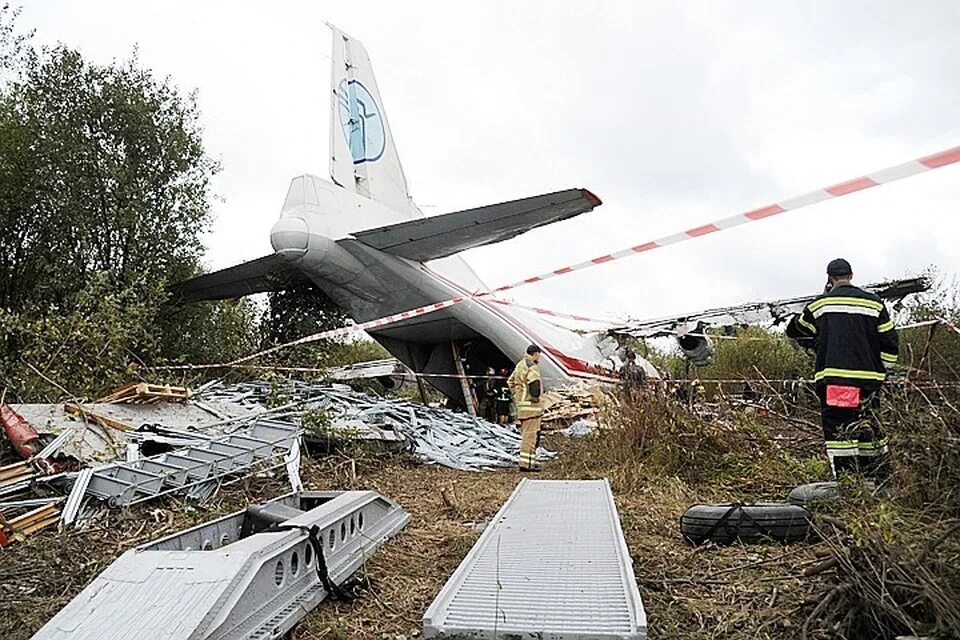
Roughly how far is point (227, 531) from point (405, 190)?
11.2m

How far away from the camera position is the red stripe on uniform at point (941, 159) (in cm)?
268

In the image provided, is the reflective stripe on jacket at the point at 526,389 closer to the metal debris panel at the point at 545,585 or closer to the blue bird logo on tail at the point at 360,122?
the metal debris panel at the point at 545,585

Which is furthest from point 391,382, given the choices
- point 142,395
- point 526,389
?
point 142,395

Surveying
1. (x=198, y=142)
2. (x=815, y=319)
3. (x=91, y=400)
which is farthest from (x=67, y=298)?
(x=815, y=319)

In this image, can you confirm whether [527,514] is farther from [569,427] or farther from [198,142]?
[198,142]

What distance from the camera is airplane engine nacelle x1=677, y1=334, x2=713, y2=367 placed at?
11.6 metres

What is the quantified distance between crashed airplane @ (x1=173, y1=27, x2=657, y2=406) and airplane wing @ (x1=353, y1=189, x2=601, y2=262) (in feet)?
0.06

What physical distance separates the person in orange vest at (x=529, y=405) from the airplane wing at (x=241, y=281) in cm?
466

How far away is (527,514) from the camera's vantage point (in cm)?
393

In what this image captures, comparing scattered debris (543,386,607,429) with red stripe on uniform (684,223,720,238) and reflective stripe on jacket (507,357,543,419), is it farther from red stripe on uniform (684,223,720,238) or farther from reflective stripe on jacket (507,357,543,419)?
red stripe on uniform (684,223,720,238)

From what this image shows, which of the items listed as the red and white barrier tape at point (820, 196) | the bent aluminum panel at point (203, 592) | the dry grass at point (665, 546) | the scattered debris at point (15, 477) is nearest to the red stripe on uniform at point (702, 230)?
the red and white barrier tape at point (820, 196)

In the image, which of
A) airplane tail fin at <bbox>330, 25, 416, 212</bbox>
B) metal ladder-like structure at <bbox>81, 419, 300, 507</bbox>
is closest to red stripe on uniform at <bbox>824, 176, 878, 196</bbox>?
metal ladder-like structure at <bbox>81, 419, 300, 507</bbox>

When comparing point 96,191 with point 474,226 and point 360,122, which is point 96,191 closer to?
point 360,122

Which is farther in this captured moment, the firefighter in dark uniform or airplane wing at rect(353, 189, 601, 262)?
airplane wing at rect(353, 189, 601, 262)
